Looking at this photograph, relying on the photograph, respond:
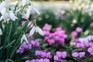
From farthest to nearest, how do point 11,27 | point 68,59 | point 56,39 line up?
point 56,39 → point 68,59 → point 11,27

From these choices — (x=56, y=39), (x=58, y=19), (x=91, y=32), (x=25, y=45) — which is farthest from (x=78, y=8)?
(x=25, y=45)

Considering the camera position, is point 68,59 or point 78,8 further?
point 78,8

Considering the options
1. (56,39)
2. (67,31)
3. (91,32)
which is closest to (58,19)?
(67,31)

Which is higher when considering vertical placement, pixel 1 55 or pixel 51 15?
pixel 51 15

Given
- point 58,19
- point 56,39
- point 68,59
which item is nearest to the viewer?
point 68,59

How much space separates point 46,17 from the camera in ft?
25.5

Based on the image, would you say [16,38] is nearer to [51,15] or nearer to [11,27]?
[11,27]

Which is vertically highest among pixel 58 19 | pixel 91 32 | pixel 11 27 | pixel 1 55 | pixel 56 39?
pixel 58 19

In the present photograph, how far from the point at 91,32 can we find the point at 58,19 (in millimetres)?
2091

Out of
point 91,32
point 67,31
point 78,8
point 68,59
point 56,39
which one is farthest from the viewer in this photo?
point 78,8

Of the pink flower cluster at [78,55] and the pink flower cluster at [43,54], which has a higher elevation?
the pink flower cluster at [43,54]

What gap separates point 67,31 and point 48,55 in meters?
3.10

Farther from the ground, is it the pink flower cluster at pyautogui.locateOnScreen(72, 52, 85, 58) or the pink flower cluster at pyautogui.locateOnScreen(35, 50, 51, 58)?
the pink flower cluster at pyautogui.locateOnScreen(35, 50, 51, 58)

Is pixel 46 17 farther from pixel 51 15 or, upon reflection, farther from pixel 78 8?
pixel 78 8
